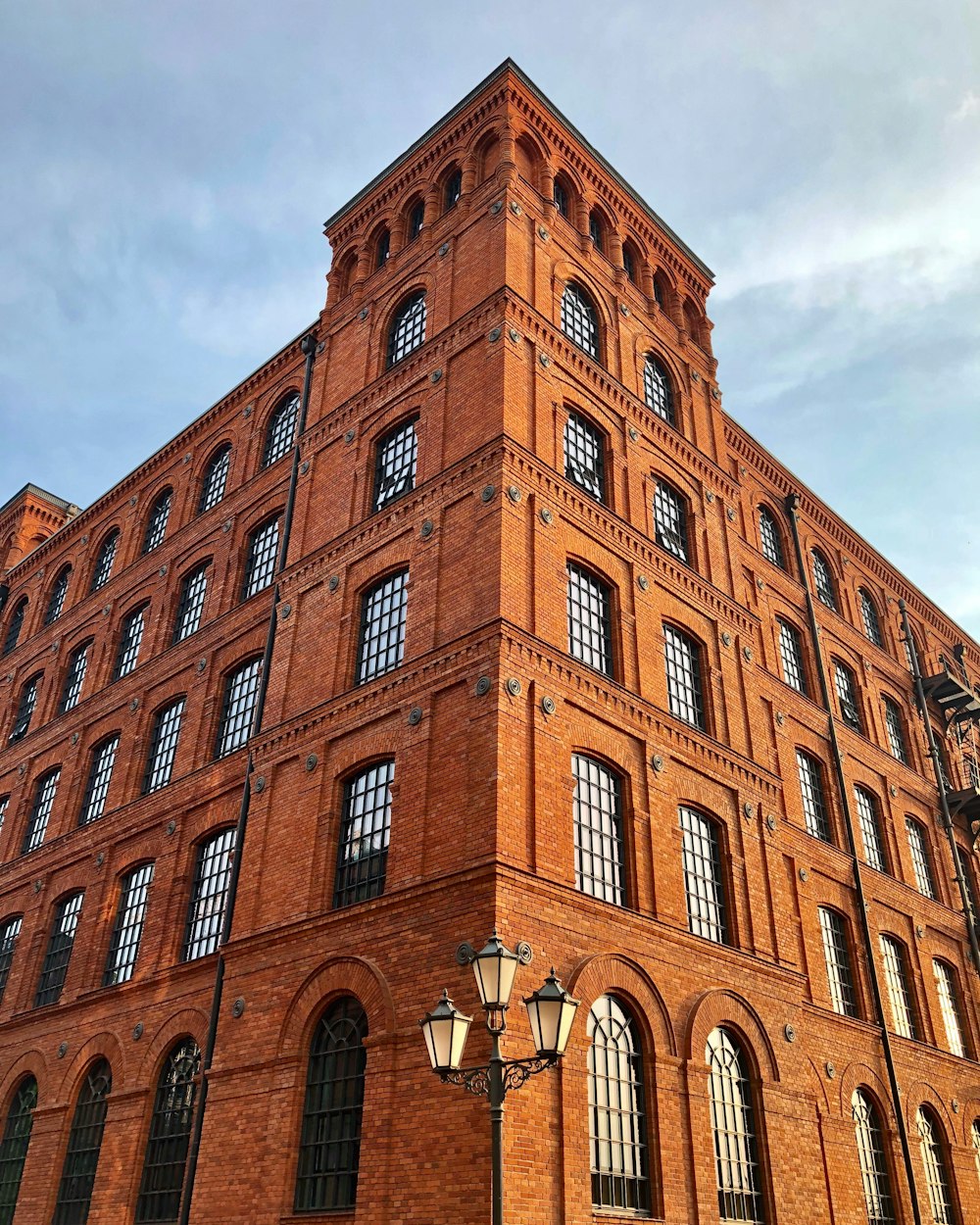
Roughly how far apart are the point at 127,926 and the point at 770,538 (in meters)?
16.7

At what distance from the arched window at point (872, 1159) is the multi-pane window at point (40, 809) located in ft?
56.6

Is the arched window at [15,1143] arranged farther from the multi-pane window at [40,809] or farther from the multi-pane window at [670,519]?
the multi-pane window at [670,519]

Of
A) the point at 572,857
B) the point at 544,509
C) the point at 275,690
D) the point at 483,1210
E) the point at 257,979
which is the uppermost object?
the point at 544,509

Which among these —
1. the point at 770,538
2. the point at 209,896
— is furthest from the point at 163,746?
the point at 770,538

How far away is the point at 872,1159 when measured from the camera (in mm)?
18359

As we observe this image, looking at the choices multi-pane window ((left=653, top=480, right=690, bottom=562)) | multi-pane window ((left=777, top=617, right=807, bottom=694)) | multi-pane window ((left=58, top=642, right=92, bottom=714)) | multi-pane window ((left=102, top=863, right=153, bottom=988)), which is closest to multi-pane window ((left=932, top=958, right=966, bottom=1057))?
multi-pane window ((left=777, top=617, right=807, bottom=694))

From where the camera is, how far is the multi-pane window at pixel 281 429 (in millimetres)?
23219

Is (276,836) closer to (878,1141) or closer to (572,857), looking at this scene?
(572,857)

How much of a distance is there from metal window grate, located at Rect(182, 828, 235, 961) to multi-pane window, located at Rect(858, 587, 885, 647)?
704 inches

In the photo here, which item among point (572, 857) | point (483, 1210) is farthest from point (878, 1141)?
point (483, 1210)

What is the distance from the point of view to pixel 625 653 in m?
17.2

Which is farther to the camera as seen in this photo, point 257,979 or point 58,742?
point 58,742

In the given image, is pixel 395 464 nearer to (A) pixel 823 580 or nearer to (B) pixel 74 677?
(B) pixel 74 677

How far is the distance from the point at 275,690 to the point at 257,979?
189 inches
